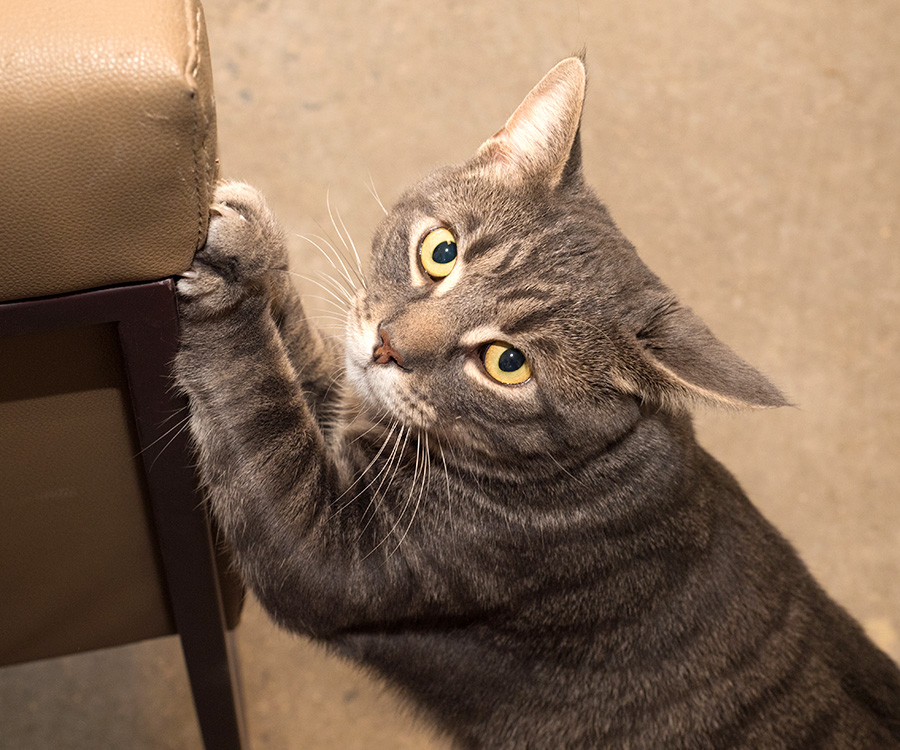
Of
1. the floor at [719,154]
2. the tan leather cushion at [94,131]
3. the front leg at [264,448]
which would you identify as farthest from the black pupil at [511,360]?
the floor at [719,154]

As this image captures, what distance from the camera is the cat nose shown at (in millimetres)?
1126

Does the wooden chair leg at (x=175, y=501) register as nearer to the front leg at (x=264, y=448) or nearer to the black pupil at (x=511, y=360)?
the front leg at (x=264, y=448)

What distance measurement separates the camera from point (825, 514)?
2119mm

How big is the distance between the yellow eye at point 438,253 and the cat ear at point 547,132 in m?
0.13

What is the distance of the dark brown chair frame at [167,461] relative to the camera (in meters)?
0.73

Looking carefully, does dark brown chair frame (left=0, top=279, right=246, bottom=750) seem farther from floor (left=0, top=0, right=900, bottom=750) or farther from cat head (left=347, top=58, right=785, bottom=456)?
floor (left=0, top=0, right=900, bottom=750)

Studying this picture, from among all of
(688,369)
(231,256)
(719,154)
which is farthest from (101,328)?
(719,154)

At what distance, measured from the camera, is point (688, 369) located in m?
1.00

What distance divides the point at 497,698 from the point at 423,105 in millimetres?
1602

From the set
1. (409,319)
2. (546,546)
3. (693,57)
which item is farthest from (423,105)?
(546,546)

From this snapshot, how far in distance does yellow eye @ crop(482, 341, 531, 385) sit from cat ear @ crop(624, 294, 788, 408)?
132mm

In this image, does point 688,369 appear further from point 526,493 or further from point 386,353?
point 386,353

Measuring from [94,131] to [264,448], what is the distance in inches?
19.0

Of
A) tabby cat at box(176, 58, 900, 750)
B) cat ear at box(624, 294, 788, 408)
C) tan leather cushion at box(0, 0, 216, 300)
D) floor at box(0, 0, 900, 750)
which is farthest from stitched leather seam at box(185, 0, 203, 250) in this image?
floor at box(0, 0, 900, 750)
